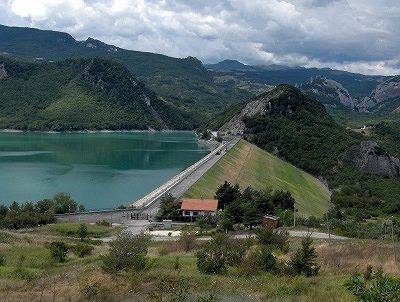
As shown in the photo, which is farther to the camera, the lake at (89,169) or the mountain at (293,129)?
the mountain at (293,129)

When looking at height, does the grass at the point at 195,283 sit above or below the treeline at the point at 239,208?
above

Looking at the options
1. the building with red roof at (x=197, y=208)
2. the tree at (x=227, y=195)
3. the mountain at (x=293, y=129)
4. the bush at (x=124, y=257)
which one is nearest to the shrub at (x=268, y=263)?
the bush at (x=124, y=257)

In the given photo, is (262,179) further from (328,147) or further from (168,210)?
(328,147)

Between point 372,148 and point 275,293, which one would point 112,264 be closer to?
point 275,293

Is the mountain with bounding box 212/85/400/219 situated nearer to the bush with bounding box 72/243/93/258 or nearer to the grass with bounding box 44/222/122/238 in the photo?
the grass with bounding box 44/222/122/238

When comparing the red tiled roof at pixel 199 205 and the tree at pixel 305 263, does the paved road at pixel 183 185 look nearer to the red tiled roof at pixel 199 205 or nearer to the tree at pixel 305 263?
the red tiled roof at pixel 199 205

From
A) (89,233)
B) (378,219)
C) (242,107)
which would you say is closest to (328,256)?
(89,233)

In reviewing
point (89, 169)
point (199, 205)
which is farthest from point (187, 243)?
point (89, 169)

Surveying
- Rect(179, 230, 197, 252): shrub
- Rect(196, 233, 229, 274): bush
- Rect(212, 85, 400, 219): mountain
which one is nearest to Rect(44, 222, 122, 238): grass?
Rect(179, 230, 197, 252): shrub
